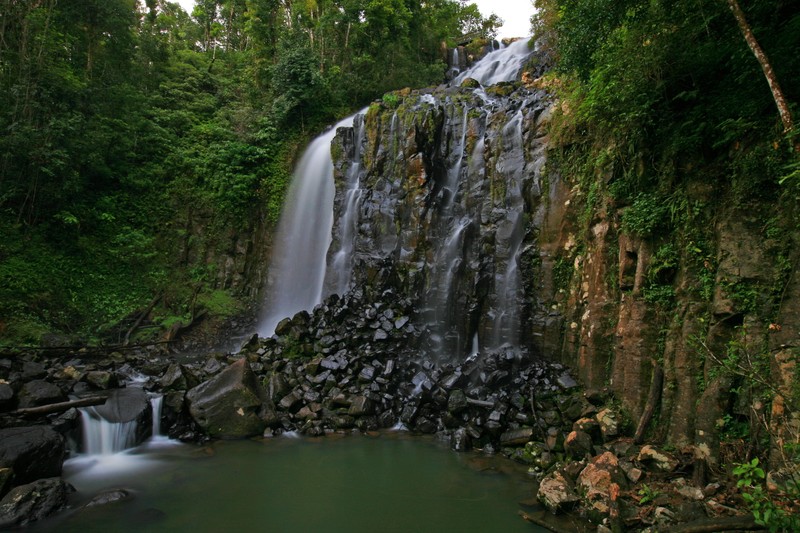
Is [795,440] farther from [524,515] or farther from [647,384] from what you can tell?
[524,515]

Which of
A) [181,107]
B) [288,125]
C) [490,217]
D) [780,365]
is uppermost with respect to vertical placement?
[181,107]

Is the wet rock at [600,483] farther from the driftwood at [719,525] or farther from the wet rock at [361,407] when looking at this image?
the wet rock at [361,407]

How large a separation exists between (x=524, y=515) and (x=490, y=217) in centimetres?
787

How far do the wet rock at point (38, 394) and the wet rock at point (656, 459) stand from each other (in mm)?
9990

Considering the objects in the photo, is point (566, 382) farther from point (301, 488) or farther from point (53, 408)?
point (53, 408)

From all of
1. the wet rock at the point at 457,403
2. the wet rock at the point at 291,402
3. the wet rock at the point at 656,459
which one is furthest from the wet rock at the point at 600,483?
the wet rock at the point at 291,402

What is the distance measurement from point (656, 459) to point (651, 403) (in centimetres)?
93

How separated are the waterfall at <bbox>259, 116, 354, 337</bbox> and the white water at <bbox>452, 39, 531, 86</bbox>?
9439 mm

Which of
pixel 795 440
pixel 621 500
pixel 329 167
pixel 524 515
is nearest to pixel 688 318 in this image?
pixel 795 440

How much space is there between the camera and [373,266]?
13695mm

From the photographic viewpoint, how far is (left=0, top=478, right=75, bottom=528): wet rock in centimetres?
559

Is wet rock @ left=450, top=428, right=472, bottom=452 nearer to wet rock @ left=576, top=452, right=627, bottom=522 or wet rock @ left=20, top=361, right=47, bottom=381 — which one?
wet rock @ left=576, top=452, right=627, bottom=522

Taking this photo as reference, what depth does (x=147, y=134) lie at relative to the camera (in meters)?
19.0

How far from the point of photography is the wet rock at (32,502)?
5590 millimetres
